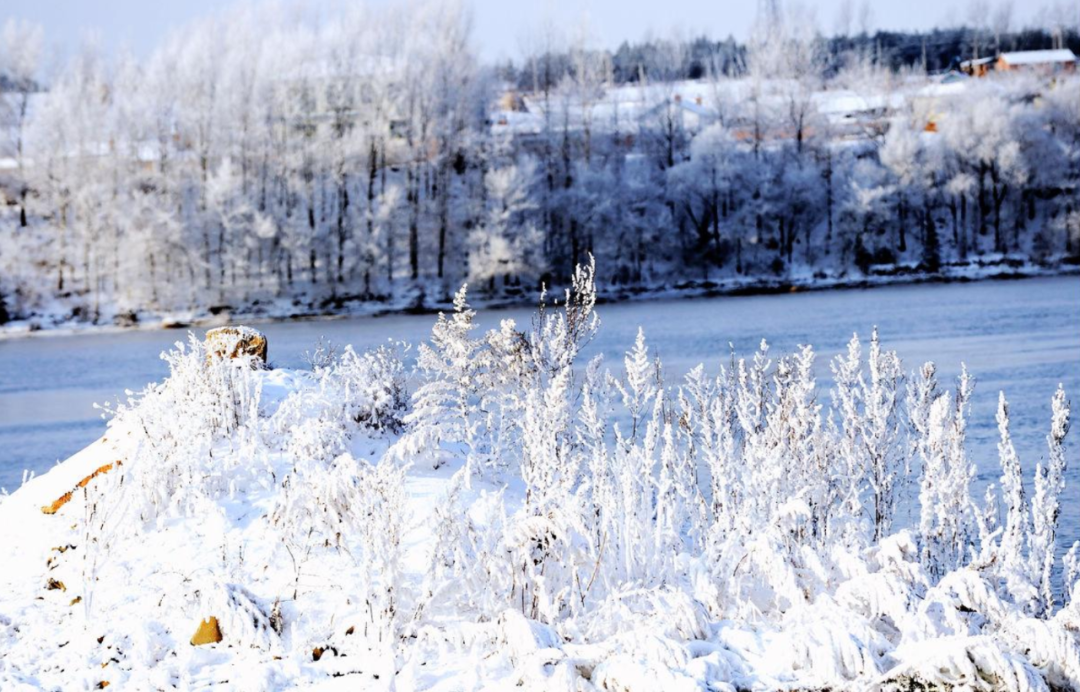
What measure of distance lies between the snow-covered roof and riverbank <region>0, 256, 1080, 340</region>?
3299 cm

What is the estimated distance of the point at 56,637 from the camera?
577cm

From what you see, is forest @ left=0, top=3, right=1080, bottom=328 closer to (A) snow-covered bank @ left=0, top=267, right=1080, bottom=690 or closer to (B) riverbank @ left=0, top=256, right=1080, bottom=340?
(B) riverbank @ left=0, top=256, right=1080, bottom=340

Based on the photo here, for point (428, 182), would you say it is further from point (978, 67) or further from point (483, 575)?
point (978, 67)

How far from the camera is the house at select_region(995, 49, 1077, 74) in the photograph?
221ft

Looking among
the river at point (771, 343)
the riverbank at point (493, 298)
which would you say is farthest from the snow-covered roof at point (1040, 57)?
the river at point (771, 343)

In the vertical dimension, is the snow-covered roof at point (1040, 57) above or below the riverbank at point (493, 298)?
above

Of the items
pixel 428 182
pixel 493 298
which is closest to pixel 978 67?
pixel 428 182

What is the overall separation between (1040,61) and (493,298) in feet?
154

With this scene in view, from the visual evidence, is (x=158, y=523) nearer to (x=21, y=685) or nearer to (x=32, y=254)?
(x=21, y=685)

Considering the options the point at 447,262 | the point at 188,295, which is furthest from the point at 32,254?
the point at 447,262

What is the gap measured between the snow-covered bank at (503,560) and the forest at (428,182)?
103 feet

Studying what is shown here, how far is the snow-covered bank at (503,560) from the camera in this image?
194 inches

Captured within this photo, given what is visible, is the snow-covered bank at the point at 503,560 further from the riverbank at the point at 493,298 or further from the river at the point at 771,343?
the riverbank at the point at 493,298

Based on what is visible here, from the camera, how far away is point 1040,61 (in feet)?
235
